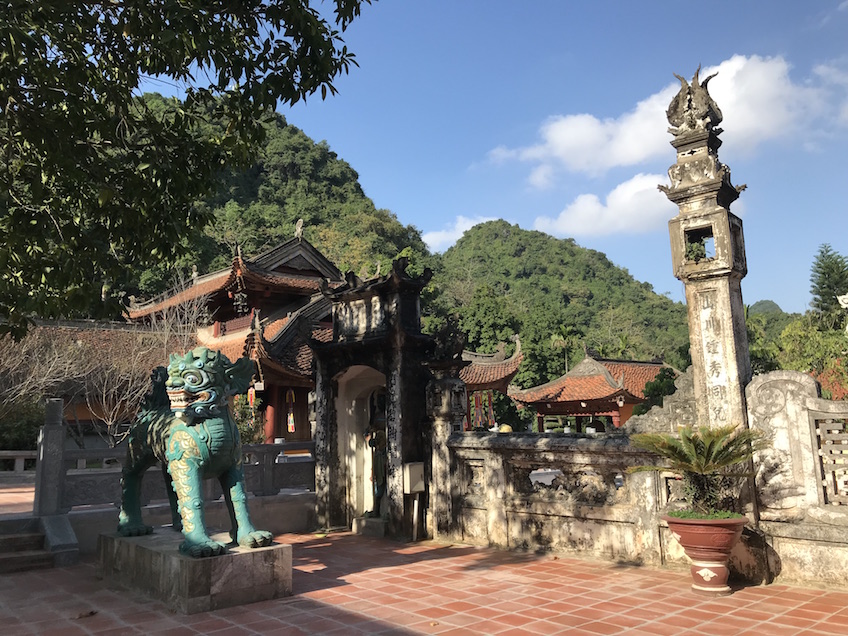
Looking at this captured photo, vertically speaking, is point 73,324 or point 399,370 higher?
point 73,324

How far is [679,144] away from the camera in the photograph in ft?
22.5

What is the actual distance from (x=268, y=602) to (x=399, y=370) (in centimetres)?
392

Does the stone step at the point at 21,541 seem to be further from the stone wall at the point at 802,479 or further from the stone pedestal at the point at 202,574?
the stone wall at the point at 802,479

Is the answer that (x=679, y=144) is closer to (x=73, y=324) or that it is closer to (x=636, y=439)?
(x=636, y=439)

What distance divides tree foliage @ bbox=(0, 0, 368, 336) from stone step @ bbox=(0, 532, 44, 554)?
297cm

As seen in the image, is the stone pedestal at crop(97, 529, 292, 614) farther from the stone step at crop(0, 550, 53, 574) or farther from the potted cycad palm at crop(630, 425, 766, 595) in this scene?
the potted cycad palm at crop(630, 425, 766, 595)

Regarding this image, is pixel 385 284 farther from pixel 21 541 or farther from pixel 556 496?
pixel 21 541

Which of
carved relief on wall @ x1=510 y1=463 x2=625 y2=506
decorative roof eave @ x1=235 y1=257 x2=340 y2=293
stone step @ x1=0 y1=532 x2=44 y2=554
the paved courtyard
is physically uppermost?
decorative roof eave @ x1=235 y1=257 x2=340 y2=293

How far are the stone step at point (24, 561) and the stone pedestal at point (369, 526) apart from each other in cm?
382

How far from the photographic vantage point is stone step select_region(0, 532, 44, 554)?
713cm

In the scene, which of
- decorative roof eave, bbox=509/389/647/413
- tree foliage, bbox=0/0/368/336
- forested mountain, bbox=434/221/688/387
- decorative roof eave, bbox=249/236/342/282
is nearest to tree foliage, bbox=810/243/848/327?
forested mountain, bbox=434/221/688/387

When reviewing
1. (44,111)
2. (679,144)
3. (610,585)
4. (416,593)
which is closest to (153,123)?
(44,111)

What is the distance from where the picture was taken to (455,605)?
5.27 m

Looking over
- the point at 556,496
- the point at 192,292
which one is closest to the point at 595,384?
the point at 192,292
